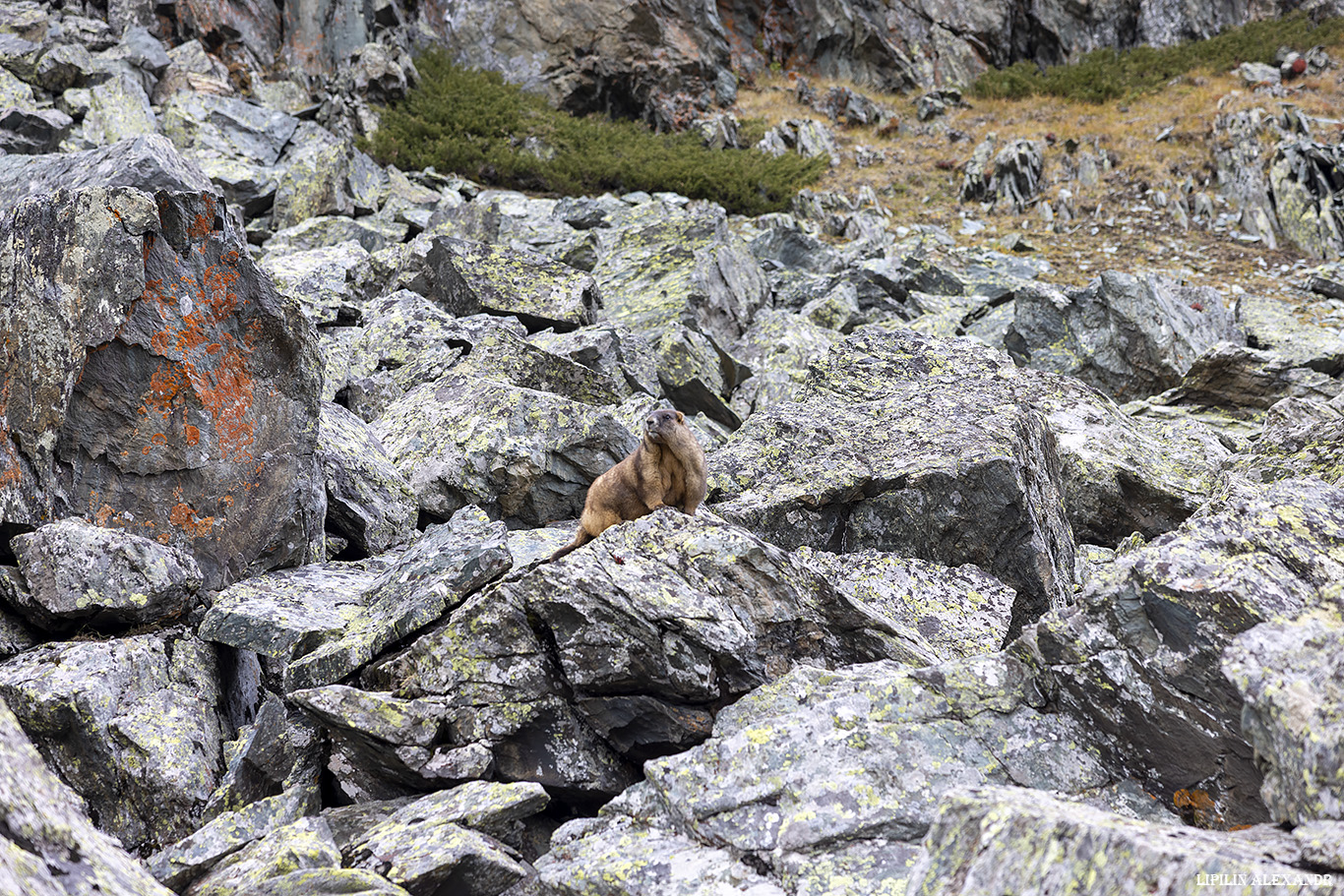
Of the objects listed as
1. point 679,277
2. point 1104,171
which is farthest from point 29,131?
point 1104,171

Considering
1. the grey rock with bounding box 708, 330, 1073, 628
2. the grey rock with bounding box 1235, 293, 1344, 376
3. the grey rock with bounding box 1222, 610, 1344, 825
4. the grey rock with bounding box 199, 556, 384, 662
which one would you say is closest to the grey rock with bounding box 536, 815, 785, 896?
the grey rock with bounding box 1222, 610, 1344, 825

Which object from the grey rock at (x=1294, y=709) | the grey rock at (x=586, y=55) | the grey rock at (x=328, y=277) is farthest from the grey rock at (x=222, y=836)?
the grey rock at (x=586, y=55)

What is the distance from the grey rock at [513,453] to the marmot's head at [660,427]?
2.37 m

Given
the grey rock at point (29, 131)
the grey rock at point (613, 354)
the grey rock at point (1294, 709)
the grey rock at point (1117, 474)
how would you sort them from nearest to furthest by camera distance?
the grey rock at point (1294, 709)
the grey rock at point (1117, 474)
the grey rock at point (613, 354)
the grey rock at point (29, 131)

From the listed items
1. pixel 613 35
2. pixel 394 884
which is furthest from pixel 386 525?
pixel 613 35

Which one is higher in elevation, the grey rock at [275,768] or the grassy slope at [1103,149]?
the grassy slope at [1103,149]

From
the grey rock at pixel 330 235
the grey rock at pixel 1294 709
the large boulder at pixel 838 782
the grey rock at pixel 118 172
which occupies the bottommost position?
the large boulder at pixel 838 782

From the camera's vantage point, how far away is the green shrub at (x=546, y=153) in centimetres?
3256

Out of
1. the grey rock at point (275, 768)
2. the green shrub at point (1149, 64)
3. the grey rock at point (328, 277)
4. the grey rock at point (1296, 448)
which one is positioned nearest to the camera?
the grey rock at point (275, 768)

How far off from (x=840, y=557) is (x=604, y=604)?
11.4ft

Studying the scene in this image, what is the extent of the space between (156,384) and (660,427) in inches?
198

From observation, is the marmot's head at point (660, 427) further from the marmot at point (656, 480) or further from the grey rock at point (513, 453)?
the grey rock at point (513, 453)

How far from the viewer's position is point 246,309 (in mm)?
9500

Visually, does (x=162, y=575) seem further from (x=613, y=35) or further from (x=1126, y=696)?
(x=613, y=35)
